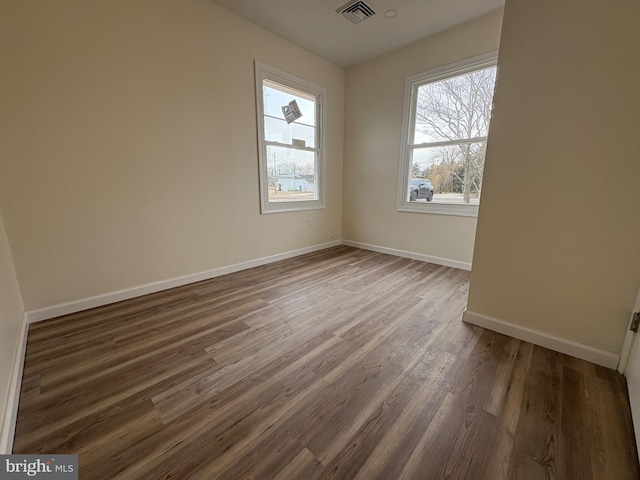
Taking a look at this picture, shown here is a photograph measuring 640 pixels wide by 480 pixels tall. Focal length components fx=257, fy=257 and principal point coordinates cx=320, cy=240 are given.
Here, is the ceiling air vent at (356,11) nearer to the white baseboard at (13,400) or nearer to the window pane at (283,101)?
the window pane at (283,101)

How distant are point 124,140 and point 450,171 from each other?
3.42 metres

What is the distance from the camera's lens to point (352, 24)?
9.04 ft

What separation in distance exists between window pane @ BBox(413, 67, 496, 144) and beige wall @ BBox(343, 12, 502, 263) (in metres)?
0.22

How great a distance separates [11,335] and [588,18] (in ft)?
11.6

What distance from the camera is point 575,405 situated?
48.0 inches

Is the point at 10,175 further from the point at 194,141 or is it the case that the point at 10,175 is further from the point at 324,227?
the point at 324,227

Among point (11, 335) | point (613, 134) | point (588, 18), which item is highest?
point (588, 18)

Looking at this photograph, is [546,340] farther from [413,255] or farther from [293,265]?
[293,265]

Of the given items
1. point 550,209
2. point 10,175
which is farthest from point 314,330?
point 10,175

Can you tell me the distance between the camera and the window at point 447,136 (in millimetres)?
2895

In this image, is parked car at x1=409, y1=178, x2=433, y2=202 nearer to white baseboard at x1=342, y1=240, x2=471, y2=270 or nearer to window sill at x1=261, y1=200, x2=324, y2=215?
white baseboard at x1=342, y1=240, x2=471, y2=270

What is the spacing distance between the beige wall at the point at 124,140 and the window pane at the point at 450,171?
211 centimetres

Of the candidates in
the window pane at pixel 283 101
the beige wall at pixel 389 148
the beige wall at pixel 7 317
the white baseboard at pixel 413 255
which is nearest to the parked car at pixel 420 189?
the beige wall at pixel 389 148

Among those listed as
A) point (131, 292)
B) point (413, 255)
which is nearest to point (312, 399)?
point (131, 292)
